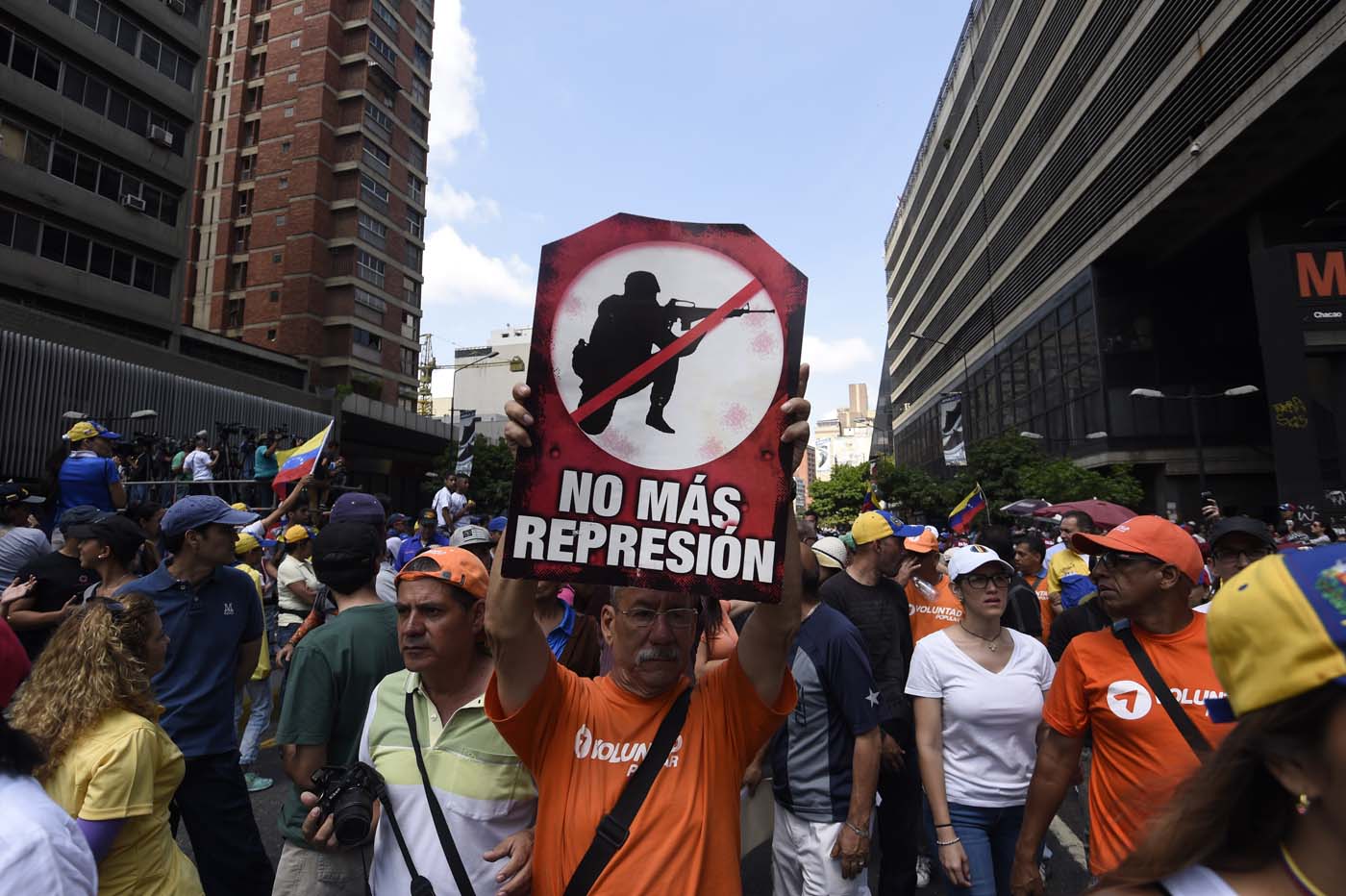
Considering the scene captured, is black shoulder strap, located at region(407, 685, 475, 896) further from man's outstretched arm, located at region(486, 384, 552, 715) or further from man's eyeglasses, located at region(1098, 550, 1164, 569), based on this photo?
man's eyeglasses, located at region(1098, 550, 1164, 569)

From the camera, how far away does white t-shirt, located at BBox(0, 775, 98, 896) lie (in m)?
1.43

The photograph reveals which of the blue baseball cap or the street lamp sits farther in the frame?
the street lamp

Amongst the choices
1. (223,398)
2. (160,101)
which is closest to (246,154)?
(160,101)

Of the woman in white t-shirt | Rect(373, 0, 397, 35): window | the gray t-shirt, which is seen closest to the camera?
the woman in white t-shirt

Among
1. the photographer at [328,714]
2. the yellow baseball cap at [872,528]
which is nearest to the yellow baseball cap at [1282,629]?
the photographer at [328,714]

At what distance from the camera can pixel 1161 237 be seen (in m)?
30.8

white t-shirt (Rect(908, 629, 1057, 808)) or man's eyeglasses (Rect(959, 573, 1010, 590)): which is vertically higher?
man's eyeglasses (Rect(959, 573, 1010, 590))

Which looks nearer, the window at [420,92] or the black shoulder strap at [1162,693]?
the black shoulder strap at [1162,693]

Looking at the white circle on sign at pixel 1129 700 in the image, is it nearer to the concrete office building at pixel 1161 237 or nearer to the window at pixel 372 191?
the concrete office building at pixel 1161 237

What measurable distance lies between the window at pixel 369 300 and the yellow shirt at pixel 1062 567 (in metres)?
45.1

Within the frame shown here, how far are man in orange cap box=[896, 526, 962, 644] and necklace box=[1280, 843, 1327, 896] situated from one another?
4455 millimetres

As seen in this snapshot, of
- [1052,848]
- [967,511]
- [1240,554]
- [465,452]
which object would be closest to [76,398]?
[465,452]

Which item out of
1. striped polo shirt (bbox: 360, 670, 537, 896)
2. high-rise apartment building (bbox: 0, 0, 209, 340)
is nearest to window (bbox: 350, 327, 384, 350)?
high-rise apartment building (bbox: 0, 0, 209, 340)

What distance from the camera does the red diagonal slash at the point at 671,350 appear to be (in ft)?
6.73
